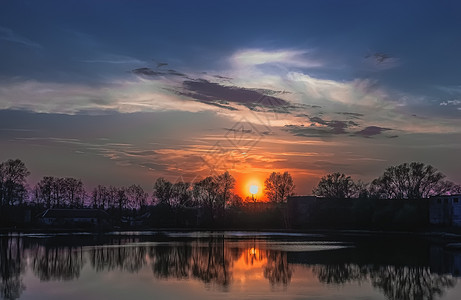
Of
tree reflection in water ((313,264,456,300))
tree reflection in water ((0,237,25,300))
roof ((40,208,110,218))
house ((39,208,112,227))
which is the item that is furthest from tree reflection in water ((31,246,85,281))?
roof ((40,208,110,218))

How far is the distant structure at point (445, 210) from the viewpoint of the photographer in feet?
290

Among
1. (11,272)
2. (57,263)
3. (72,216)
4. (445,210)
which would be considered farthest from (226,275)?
(72,216)

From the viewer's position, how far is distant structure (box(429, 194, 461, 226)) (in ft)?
290

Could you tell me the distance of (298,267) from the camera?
108ft

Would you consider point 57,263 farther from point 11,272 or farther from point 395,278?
point 395,278

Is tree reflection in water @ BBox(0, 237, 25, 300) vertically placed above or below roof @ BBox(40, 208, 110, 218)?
below

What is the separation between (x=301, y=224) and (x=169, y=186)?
40357 mm

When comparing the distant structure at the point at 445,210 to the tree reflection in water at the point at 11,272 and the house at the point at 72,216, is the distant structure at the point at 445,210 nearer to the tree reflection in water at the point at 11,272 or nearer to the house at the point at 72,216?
the house at the point at 72,216

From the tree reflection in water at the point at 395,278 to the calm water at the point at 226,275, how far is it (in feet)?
0.15

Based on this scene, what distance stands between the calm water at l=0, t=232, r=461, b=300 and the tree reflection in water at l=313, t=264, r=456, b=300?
0.05 metres

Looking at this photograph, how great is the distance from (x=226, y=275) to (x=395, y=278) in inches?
361

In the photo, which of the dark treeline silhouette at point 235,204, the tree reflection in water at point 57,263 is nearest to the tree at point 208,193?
the dark treeline silhouette at point 235,204

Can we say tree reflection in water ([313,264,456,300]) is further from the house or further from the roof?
the roof

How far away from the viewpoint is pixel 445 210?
91562 mm
